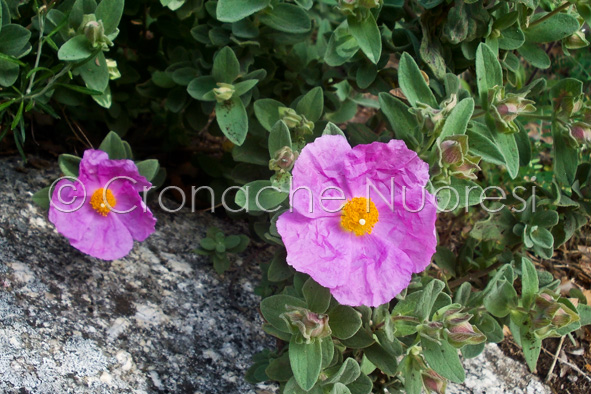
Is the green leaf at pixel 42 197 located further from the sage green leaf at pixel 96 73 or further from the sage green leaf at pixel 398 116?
the sage green leaf at pixel 398 116

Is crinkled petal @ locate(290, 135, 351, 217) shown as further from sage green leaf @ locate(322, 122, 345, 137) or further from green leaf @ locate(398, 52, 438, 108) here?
green leaf @ locate(398, 52, 438, 108)

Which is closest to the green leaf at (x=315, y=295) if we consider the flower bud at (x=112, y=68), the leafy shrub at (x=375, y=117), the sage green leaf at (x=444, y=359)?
the leafy shrub at (x=375, y=117)

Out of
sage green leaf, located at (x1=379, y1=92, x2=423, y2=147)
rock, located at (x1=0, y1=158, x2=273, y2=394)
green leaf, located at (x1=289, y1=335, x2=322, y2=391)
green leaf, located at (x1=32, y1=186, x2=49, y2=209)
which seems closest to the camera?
green leaf, located at (x1=289, y1=335, x2=322, y2=391)

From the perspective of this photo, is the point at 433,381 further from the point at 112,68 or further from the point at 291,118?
the point at 112,68

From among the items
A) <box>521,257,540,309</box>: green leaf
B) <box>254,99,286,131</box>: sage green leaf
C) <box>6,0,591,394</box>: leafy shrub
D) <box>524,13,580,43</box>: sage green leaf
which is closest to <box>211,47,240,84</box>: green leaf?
<box>6,0,591,394</box>: leafy shrub

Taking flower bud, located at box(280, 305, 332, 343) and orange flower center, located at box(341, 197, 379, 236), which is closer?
flower bud, located at box(280, 305, 332, 343)

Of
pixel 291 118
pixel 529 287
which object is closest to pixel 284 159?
pixel 291 118

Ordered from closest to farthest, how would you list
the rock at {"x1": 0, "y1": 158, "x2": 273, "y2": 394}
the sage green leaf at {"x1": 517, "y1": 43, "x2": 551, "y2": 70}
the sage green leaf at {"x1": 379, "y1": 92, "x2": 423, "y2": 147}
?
the rock at {"x1": 0, "y1": 158, "x2": 273, "y2": 394}, the sage green leaf at {"x1": 379, "y1": 92, "x2": 423, "y2": 147}, the sage green leaf at {"x1": 517, "y1": 43, "x2": 551, "y2": 70}
